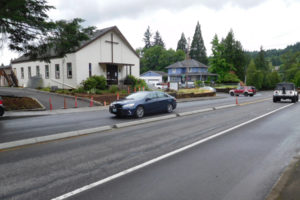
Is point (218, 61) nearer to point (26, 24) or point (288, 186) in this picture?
point (26, 24)

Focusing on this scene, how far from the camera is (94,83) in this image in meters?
25.7

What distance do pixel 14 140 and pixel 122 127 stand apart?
417 centimetres

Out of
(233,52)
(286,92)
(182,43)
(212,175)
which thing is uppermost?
(182,43)

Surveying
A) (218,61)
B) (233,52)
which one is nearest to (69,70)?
(218,61)

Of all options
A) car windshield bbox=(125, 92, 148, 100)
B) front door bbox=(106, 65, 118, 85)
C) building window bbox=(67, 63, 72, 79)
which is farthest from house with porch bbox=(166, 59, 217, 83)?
car windshield bbox=(125, 92, 148, 100)

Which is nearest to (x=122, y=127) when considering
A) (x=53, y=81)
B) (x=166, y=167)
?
(x=166, y=167)

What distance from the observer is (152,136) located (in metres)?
8.67

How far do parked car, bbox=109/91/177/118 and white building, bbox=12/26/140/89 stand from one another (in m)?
15.2

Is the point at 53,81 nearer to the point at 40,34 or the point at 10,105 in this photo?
the point at 10,105

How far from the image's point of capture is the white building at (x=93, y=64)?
27.7 m

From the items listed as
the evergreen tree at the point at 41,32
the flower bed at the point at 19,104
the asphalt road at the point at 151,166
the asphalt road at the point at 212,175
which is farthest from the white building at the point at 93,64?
the asphalt road at the point at 212,175

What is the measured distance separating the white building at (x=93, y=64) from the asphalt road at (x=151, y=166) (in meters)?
20.6

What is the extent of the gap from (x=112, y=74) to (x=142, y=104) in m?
18.8

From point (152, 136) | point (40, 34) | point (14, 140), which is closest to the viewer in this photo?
point (14, 140)
